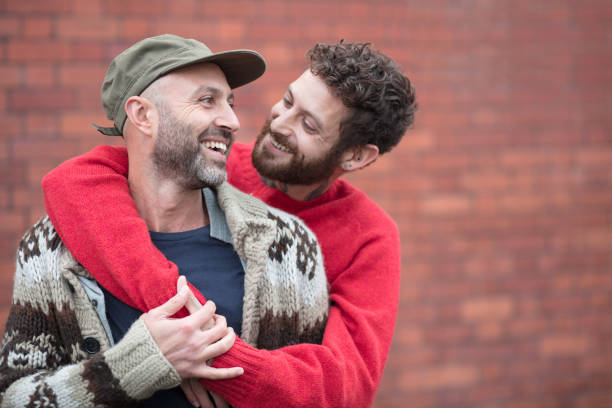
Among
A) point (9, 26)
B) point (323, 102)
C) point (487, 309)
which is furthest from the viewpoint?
point (487, 309)

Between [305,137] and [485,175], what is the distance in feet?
6.55

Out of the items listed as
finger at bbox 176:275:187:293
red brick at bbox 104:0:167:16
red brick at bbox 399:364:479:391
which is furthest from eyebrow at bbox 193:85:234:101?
red brick at bbox 399:364:479:391

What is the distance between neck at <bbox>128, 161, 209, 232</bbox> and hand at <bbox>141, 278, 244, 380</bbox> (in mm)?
349

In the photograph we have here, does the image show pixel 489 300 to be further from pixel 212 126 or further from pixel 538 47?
pixel 212 126

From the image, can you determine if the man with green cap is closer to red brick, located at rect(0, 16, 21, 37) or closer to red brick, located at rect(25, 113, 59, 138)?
red brick, located at rect(25, 113, 59, 138)

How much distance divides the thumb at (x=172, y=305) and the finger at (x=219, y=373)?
0.60 feet

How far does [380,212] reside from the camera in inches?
96.4

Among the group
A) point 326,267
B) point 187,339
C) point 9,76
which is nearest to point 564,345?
point 326,267

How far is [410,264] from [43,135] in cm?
221

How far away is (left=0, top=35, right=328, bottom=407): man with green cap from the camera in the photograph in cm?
178

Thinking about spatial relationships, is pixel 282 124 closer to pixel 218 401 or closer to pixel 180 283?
pixel 180 283

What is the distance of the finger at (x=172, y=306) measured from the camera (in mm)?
1791

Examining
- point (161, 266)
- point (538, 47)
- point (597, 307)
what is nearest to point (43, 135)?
point (161, 266)

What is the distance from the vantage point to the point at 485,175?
411 centimetres
